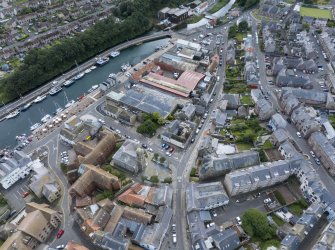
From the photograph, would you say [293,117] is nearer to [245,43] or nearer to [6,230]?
[245,43]

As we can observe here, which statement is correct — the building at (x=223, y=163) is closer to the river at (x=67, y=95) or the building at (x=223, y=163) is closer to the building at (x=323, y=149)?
the building at (x=323, y=149)

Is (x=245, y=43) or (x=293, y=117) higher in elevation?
(x=245, y=43)

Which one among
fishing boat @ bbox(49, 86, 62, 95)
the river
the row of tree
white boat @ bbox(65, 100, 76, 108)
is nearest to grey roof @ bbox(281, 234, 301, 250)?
white boat @ bbox(65, 100, 76, 108)

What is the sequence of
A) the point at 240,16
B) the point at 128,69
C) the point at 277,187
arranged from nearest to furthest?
the point at 277,187 < the point at 128,69 < the point at 240,16

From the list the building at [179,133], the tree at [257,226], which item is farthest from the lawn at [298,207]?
the building at [179,133]

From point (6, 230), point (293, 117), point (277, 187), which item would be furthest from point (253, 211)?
point (6, 230)

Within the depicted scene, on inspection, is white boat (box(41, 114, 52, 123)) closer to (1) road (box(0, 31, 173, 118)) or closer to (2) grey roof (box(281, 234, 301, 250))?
(1) road (box(0, 31, 173, 118))
